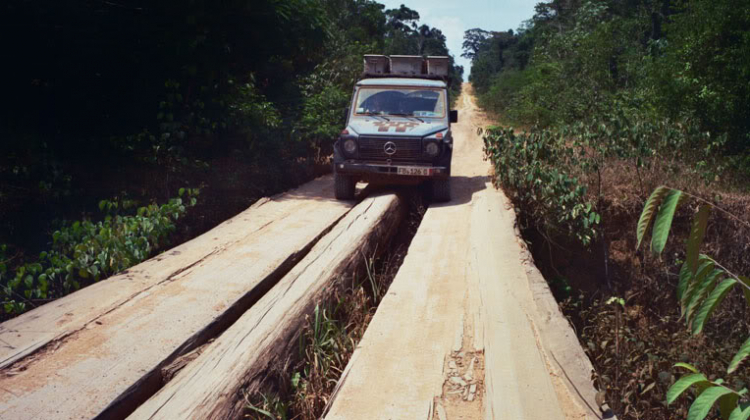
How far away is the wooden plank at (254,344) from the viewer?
9.77ft

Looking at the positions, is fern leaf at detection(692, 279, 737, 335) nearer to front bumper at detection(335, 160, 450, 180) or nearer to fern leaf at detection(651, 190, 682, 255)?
fern leaf at detection(651, 190, 682, 255)

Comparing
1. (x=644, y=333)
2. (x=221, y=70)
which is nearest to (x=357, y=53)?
(x=221, y=70)

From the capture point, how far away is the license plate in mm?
8164

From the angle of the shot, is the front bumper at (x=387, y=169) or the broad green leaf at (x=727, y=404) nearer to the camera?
the broad green leaf at (x=727, y=404)

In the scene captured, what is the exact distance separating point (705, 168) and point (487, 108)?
28452mm

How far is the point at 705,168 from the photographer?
956cm

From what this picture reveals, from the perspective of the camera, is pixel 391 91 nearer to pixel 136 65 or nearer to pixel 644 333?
pixel 136 65

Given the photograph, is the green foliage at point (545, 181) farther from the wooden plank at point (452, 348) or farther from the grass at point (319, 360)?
the grass at point (319, 360)

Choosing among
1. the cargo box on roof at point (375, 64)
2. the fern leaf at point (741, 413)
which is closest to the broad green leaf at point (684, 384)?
the fern leaf at point (741, 413)

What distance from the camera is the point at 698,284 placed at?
1.82 m

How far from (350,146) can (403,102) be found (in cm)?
141

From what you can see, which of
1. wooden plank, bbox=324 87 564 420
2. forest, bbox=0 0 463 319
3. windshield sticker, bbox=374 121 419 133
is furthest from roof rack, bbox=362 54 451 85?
wooden plank, bbox=324 87 564 420

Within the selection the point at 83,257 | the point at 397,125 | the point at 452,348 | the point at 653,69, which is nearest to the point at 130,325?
the point at 83,257

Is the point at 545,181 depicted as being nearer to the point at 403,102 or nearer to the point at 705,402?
the point at 403,102
